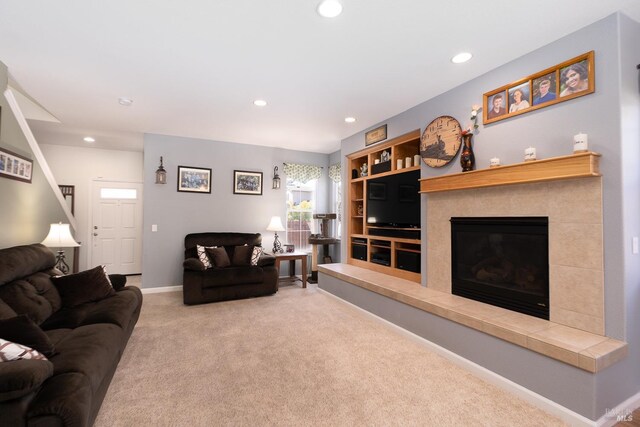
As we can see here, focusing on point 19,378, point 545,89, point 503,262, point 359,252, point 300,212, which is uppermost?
point 545,89

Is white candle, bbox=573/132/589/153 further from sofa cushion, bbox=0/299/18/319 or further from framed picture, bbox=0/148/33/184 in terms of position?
framed picture, bbox=0/148/33/184

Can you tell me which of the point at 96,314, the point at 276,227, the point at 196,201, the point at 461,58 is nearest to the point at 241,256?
the point at 276,227

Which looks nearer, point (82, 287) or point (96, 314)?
point (96, 314)

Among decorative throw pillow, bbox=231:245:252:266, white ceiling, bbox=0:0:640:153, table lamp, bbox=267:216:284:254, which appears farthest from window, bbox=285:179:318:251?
white ceiling, bbox=0:0:640:153

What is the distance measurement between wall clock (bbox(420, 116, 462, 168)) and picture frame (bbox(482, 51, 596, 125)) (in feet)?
1.12

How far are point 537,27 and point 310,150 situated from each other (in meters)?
4.45

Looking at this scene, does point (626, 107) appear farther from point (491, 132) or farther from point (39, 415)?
point (39, 415)

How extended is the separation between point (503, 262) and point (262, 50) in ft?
9.23

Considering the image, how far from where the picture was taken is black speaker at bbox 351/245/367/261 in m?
4.78

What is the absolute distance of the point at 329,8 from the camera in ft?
6.51

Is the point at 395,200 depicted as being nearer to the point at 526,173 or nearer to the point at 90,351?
the point at 526,173

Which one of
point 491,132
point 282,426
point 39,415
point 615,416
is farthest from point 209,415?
point 491,132

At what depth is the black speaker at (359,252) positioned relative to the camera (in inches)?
188

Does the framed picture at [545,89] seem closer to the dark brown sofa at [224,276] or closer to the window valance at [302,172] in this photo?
the dark brown sofa at [224,276]
